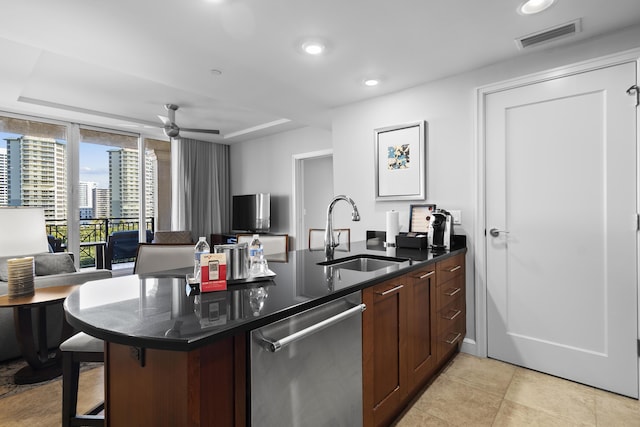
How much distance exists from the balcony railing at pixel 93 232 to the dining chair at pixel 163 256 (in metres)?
3.04

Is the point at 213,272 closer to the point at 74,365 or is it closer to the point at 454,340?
the point at 74,365

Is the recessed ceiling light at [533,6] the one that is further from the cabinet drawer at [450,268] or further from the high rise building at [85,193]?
the high rise building at [85,193]

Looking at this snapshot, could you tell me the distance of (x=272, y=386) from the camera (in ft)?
3.42

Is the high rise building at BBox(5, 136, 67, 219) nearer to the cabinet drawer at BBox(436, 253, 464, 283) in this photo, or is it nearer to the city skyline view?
the city skyline view

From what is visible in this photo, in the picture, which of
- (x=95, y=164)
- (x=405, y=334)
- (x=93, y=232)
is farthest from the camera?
(x=93, y=232)

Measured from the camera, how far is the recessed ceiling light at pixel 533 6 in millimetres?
1785

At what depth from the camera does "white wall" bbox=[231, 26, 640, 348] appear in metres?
2.32

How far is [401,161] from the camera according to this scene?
300 centimetres

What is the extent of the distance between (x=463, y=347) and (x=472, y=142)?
1.63 metres

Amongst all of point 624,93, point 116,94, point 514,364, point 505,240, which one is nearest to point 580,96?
point 624,93

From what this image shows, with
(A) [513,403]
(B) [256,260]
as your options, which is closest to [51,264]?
(B) [256,260]

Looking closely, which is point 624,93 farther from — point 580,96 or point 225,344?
point 225,344

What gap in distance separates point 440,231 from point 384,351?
1.23 m

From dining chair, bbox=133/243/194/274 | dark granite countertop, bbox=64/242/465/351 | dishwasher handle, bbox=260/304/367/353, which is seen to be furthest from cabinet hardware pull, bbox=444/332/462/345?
dining chair, bbox=133/243/194/274
